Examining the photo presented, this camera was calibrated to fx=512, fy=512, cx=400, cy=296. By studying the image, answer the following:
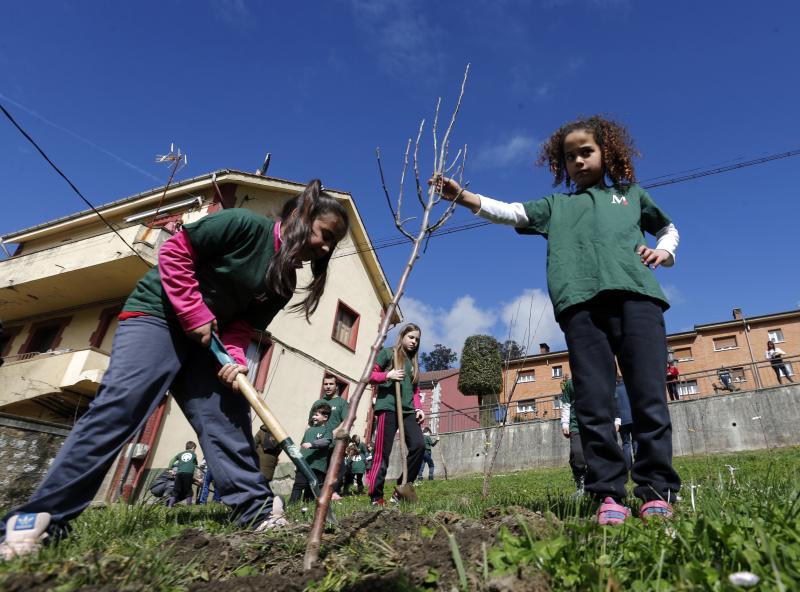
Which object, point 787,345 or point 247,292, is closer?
point 247,292

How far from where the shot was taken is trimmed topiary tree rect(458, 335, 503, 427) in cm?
3375

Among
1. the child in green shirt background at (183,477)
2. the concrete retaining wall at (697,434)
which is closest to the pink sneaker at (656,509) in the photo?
the child in green shirt background at (183,477)

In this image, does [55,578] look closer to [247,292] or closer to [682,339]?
[247,292]

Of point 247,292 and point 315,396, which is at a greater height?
point 315,396

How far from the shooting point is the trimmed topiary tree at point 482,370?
1329 inches

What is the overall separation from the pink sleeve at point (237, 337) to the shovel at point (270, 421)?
1.00ft

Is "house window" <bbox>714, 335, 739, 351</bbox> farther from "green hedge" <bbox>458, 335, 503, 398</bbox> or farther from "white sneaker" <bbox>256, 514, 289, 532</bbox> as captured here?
"white sneaker" <bbox>256, 514, 289, 532</bbox>

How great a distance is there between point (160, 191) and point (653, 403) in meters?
21.0

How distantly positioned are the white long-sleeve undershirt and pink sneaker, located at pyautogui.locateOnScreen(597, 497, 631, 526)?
57.9 inches

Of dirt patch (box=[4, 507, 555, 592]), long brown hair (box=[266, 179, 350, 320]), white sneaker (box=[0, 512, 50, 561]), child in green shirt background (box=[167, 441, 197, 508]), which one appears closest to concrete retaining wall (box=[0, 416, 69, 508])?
white sneaker (box=[0, 512, 50, 561])

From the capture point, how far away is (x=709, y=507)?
184cm

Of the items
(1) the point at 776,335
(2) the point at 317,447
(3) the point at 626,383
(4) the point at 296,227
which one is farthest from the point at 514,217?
(1) the point at 776,335

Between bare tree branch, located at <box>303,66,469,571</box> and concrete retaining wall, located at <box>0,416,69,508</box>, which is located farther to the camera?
concrete retaining wall, located at <box>0,416,69,508</box>

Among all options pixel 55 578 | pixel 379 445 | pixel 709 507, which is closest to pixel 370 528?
pixel 55 578
